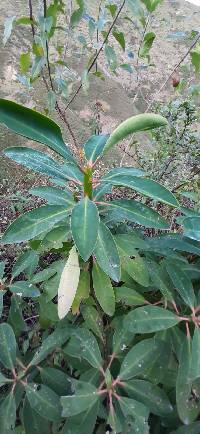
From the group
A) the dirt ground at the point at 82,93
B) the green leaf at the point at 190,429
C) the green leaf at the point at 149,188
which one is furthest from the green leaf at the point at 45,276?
the dirt ground at the point at 82,93

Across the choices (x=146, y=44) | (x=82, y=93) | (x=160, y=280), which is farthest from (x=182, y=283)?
(x=82, y=93)

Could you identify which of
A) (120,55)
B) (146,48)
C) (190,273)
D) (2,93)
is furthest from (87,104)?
(190,273)

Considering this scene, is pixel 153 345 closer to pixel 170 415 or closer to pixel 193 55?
pixel 170 415

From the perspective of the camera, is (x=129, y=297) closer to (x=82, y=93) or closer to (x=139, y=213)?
(x=139, y=213)

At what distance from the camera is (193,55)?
5.69 feet

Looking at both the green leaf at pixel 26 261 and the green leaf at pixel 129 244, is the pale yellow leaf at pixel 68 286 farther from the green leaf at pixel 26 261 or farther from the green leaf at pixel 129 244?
the green leaf at pixel 26 261

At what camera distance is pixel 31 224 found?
35.1 inches

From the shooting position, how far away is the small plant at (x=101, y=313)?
0.88 meters

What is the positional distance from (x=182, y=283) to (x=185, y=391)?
0.73 feet

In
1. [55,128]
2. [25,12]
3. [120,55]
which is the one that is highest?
[25,12]

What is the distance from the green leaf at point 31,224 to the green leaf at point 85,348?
272 mm

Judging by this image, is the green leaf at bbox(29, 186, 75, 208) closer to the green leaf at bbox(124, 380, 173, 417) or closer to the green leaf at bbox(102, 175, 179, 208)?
the green leaf at bbox(102, 175, 179, 208)

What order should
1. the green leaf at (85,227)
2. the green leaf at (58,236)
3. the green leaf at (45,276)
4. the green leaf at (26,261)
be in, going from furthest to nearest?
the green leaf at (26,261) < the green leaf at (45,276) < the green leaf at (58,236) < the green leaf at (85,227)

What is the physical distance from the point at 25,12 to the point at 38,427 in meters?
5.41
